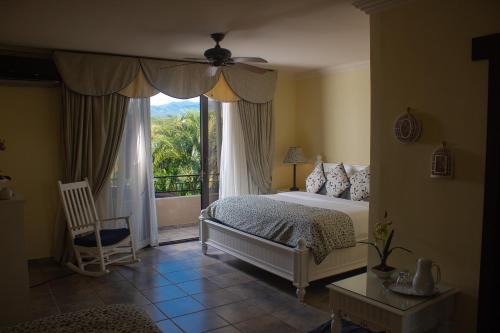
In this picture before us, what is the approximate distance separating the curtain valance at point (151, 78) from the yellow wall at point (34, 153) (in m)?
0.37

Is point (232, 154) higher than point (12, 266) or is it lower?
higher

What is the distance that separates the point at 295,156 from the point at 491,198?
13.0 ft

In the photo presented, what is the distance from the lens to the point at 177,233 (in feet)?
20.5

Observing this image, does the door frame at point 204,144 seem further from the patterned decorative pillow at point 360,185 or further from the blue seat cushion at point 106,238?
the patterned decorative pillow at point 360,185

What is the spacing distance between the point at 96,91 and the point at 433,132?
12.4ft

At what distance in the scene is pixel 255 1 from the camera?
3.02 metres

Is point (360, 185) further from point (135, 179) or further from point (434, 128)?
point (135, 179)

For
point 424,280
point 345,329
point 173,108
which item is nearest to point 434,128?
point 424,280

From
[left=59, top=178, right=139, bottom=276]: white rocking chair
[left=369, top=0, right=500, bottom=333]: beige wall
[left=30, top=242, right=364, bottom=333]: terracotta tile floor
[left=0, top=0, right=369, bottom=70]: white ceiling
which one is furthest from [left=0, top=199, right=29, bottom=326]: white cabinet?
[left=369, top=0, right=500, bottom=333]: beige wall

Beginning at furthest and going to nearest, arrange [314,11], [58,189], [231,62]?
[58,189], [231,62], [314,11]

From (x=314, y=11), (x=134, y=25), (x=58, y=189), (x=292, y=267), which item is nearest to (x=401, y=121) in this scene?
(x=314, y=11)

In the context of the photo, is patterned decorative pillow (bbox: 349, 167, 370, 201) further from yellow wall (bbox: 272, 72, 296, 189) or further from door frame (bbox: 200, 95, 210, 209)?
door frame (bbox: 200, 95, 210, 209)

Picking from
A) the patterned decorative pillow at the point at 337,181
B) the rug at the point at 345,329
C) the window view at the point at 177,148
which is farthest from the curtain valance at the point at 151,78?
the rug at the point at 345,329

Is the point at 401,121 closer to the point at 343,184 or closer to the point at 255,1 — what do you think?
the point at 255,1
